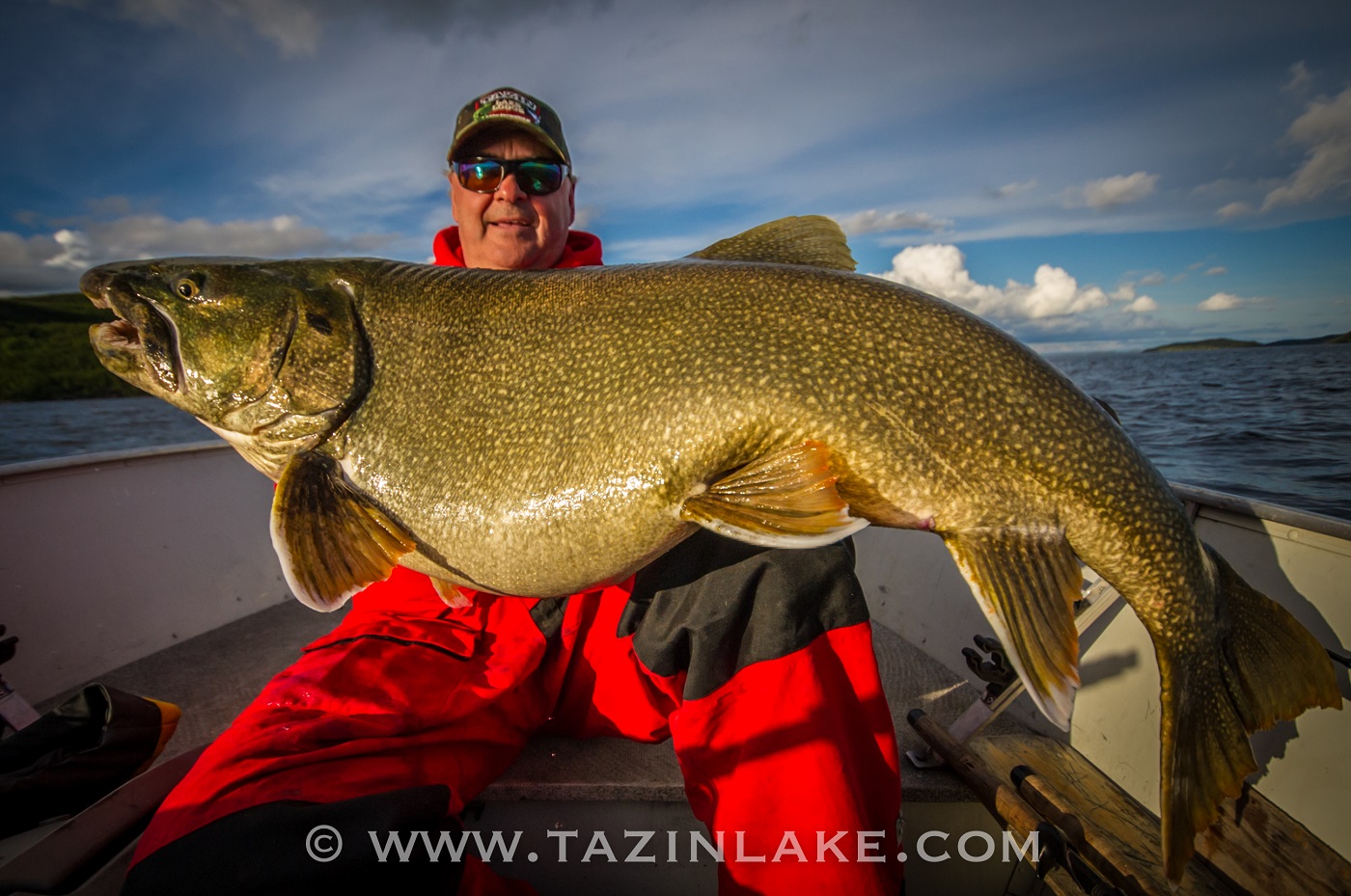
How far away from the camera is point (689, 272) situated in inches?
72.1

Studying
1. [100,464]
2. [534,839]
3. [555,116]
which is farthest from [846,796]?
[100,464]

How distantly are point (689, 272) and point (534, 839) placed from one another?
210cm

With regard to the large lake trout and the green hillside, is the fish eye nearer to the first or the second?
the large lake trout

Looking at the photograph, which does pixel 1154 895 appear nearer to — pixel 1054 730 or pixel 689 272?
pixel 1054 730

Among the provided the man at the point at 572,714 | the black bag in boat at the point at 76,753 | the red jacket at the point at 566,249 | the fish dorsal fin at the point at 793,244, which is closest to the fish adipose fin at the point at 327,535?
the man at the point at 572,714

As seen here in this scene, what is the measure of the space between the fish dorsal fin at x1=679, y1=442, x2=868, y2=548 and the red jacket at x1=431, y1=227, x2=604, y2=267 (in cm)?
192

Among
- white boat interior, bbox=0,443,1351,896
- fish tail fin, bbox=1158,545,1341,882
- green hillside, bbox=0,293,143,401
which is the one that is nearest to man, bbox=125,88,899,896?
white boat interior, bbox=0,443,1351,896

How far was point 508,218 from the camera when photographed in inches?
126

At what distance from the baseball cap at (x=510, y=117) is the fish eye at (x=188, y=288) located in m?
1.64

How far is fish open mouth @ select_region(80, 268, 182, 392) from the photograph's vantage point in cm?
196

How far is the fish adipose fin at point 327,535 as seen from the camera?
70.0 inches

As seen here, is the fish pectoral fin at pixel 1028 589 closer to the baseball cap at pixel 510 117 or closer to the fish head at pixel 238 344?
the fish head at pixel 238 344

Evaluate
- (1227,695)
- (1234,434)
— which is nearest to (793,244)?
(1227,695)

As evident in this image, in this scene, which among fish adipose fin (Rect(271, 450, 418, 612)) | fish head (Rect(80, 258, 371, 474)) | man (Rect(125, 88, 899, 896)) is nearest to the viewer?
man (Rect(125, 88, 899, 896))
